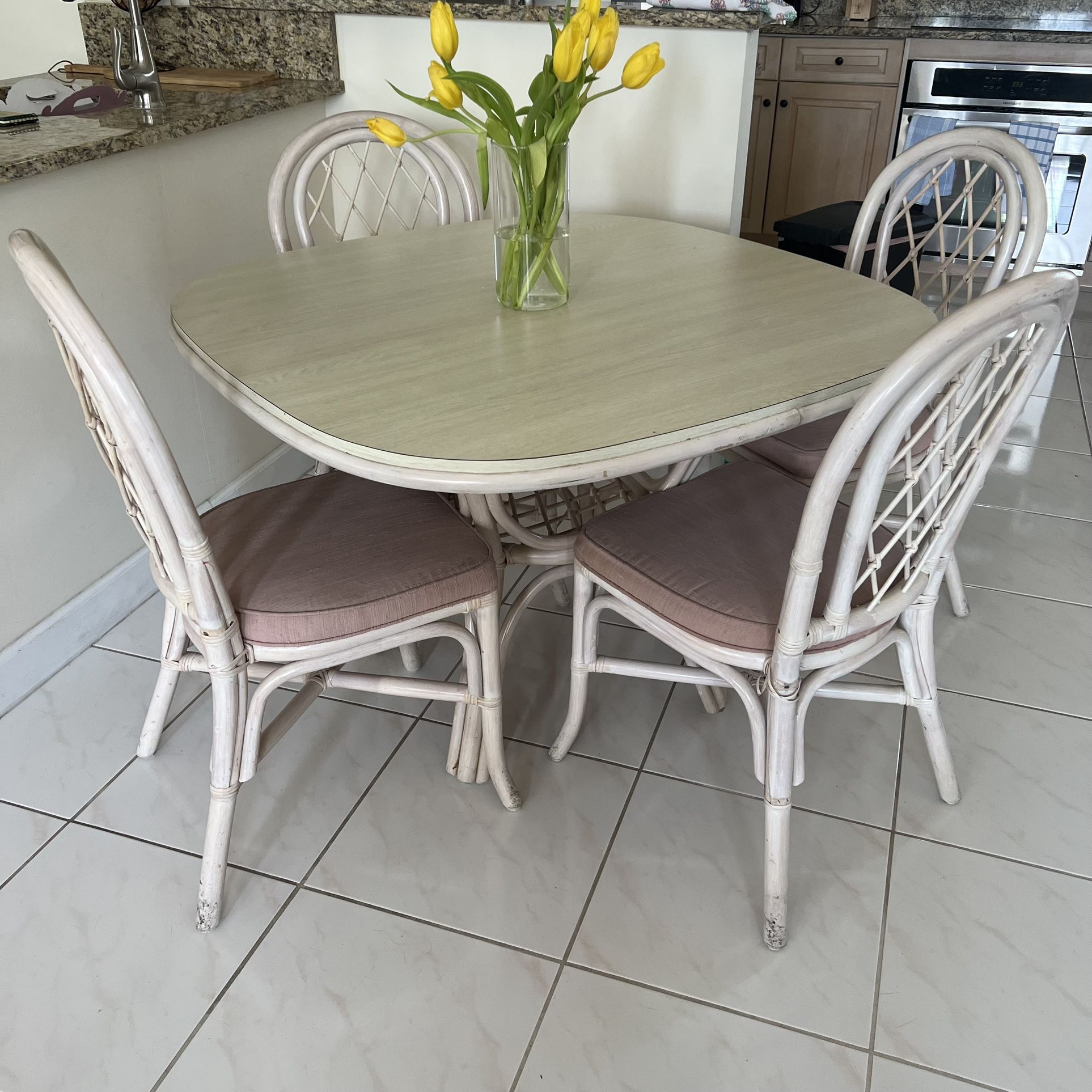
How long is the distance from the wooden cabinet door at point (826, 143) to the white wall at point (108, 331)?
8.16 feet

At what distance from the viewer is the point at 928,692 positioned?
156 centimetres

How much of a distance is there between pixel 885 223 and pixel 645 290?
0.64m

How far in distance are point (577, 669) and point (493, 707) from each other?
159 mm

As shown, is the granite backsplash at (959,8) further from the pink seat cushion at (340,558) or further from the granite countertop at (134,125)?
the pink seat cushion at (340,558)

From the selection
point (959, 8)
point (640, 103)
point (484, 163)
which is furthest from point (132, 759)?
point (959, 8)

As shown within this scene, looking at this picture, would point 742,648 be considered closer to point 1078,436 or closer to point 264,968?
point 264,968

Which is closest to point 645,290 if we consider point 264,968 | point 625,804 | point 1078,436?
point 625,804

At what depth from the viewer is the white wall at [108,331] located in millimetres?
1792

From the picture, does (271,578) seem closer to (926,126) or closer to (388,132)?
(388,132)

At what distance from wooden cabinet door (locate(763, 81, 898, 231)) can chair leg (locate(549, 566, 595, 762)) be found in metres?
3.06

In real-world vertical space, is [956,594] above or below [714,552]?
below

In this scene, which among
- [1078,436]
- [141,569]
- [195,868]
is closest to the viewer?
[195,868]

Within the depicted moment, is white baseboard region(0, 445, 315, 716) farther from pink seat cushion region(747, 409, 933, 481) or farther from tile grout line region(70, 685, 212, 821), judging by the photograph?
pink seat cushion region(747, 409, 933, 481)

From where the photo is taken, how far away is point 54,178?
1785 millimetres
